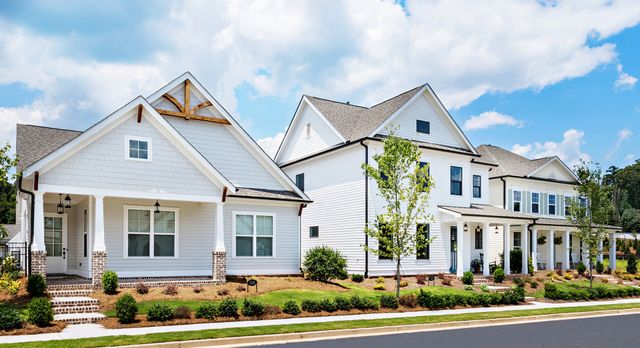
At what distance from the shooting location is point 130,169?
20.5 metres

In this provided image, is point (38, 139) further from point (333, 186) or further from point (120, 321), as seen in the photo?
point (333, 186)

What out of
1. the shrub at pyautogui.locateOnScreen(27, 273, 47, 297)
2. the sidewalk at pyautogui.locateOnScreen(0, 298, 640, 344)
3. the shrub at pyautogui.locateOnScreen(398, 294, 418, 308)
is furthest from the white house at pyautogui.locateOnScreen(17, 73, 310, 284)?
the shrub at pyautogui.locateOnScreen(398, 294, 418, 308)

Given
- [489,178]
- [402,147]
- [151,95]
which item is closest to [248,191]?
[151,95]

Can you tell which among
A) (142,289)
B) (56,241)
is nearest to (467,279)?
(142,289)

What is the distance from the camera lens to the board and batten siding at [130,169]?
1933 centimetres

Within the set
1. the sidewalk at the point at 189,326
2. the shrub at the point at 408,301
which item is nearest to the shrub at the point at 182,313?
the sidewalk at the point at 189,326

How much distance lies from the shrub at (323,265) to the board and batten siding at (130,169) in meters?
5.00

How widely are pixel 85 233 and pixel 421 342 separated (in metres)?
14.5

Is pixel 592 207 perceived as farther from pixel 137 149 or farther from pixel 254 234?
pixel 137 149

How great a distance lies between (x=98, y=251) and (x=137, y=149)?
13.1ft

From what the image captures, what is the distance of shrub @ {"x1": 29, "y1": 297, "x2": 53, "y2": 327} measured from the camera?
14.1 m

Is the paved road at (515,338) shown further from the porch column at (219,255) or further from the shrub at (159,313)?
the porch column at (219,255)

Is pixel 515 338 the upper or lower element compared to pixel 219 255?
lower

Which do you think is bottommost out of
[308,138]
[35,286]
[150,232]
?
[35,286]
